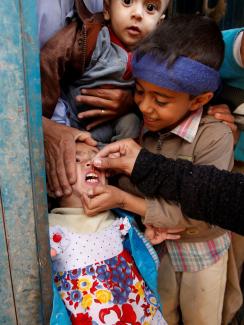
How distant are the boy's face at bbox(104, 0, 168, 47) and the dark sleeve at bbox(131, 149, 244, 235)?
1.75 feet

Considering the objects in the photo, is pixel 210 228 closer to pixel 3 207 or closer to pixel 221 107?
pixel 221 107

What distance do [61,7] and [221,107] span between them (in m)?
0.77

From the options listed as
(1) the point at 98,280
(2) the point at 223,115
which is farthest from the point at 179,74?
(1) the point at 98,280

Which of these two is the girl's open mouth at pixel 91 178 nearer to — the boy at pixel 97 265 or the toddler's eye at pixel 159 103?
the boy at pixel 97 265

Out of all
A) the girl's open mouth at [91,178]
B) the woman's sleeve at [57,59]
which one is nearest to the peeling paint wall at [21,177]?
the girl's open mouth at [91,178]

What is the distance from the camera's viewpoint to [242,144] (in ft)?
5.97

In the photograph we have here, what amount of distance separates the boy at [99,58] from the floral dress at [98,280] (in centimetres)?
48

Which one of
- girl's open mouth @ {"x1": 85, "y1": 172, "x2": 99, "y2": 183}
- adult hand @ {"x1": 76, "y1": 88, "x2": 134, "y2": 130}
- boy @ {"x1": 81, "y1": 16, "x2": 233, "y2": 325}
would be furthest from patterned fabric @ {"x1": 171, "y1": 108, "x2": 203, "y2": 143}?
girl's open mouth @ {"x1": 85, "y1": 172, "x2": 99, "y2": 183}

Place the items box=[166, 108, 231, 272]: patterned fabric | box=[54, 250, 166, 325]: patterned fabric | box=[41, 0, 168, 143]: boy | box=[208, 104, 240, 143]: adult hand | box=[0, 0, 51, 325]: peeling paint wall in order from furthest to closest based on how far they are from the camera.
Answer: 1. box=[166, 108, 231, 272]: patterned fabric
2. box=[208, 104, 240, 143]: adult hand
3. box=[41, 0, 168, 143]: boy
4. box=[54, 250, 166, 325]: patterned fabric
5. box=[0, 0, 51, 325]: peeling paint wall

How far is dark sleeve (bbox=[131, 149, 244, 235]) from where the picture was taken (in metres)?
1.28

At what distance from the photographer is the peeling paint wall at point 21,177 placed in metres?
0.93

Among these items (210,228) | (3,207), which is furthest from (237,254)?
(3,207)

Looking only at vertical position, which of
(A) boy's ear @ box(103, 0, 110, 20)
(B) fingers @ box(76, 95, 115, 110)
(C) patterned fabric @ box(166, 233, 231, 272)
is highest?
(A) boy's ear @ box(103, 0, 110, 20)

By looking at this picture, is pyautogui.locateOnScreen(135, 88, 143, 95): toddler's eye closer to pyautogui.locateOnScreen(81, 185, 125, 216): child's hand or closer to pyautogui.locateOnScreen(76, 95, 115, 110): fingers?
pyautogui.locateOnScreen(76, 95, 115, 110): fingers
